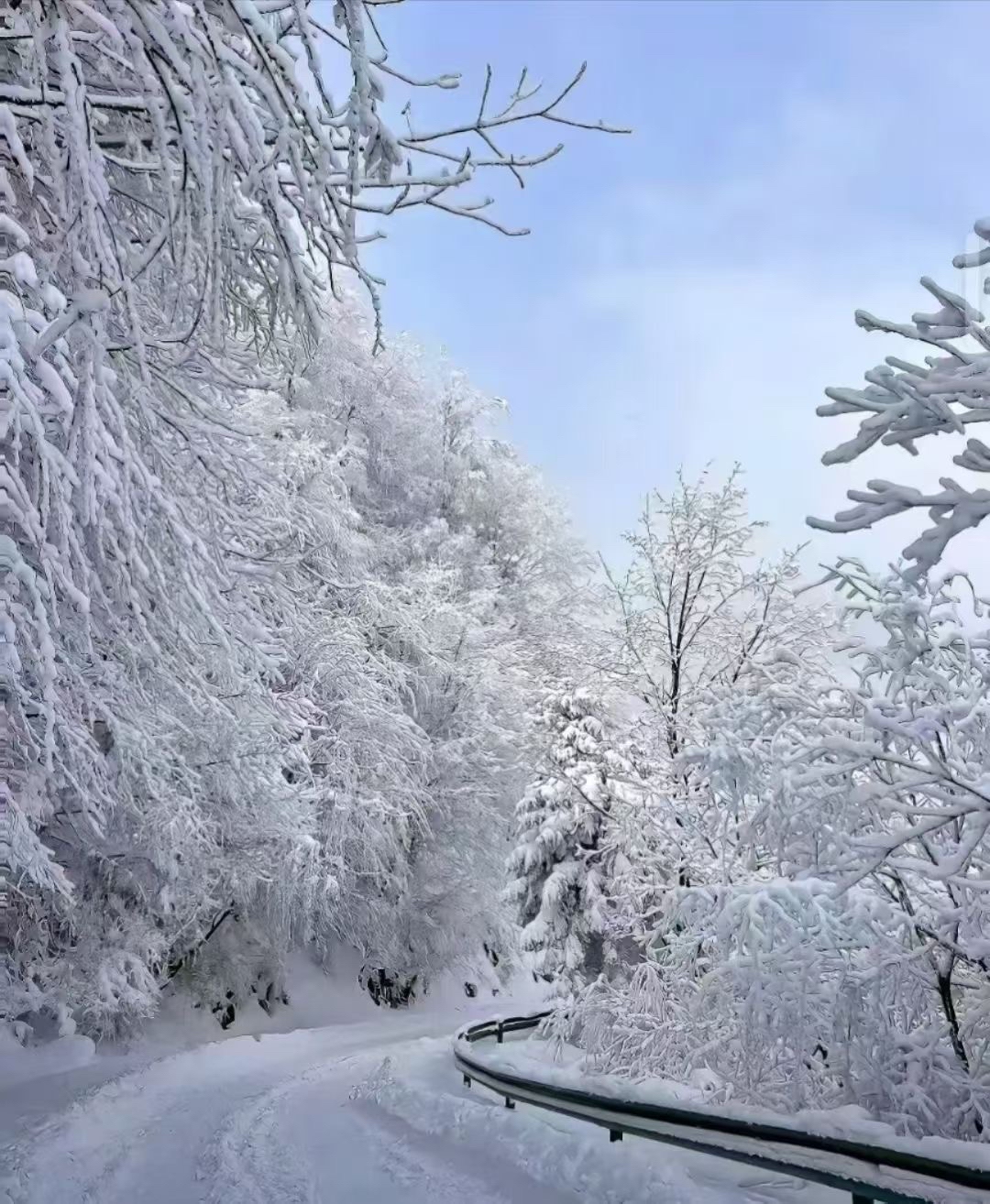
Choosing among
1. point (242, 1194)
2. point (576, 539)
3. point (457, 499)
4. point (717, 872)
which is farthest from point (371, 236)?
point (576, 539)

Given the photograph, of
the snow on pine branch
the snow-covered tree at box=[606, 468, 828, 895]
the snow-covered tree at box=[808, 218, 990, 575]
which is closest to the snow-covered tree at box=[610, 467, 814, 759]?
the snow-covered tree at box=[606, 468, 828, 895]

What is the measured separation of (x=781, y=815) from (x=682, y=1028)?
11.1 ft

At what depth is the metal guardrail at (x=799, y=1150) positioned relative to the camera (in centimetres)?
392

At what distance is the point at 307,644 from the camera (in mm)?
16203

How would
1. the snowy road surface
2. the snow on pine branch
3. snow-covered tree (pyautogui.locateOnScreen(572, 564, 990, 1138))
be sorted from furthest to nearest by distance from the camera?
the snowy road surface
snow-covered tree (pyautogui.locateOnScreen(572, 564, 990, 1138))
the snow on pine branch

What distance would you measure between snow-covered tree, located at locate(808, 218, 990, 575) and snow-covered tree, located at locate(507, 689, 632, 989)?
49.5 ft

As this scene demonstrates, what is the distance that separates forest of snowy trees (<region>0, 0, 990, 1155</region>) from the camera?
3436 millimetres

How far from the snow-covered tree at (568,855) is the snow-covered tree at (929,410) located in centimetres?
1510

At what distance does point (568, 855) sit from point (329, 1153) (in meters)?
11.5

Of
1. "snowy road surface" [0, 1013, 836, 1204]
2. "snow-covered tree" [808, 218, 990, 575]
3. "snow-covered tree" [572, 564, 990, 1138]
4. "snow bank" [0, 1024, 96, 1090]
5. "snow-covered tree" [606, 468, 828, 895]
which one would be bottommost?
"snow bank" [0, 1024, 96, 1090]

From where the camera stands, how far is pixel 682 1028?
8.80 m

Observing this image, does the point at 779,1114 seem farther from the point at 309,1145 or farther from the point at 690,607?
the point at 690,607

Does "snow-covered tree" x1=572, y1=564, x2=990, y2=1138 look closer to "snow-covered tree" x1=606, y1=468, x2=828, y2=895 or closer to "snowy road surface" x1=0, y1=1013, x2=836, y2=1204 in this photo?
"snowy road surface" x1=0, y1=1013, x2=836, y2=1204

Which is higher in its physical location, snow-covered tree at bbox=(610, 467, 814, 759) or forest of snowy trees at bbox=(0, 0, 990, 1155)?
snow-covered tree at bbox=(610, 467, 814, 759)
